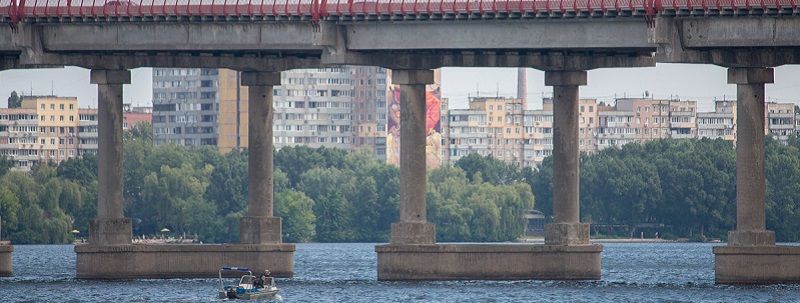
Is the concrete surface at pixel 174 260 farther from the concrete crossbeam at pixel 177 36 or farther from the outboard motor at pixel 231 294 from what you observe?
the outboard motor at pixel 231 294

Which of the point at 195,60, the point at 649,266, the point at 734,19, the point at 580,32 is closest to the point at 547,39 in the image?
the point at 580,32

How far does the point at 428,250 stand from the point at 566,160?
31.0ft

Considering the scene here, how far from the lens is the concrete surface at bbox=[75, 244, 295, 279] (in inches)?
5236

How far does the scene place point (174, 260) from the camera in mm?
135250

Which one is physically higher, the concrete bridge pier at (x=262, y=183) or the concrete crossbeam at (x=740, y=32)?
the concrete crossbeam at (x=740, y=32)

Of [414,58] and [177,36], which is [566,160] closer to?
[414,58]

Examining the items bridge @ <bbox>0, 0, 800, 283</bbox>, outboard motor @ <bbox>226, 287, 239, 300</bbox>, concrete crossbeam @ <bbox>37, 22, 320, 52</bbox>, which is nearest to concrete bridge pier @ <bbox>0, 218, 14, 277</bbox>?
bridge @ <bbox>0, 0, 800, 283</bbox>

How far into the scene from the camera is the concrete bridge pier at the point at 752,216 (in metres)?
121

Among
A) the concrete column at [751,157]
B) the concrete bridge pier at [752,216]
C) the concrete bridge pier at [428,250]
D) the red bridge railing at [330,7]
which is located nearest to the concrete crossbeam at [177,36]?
the red bridge railing at [330,7]

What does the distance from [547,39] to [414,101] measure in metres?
11.5

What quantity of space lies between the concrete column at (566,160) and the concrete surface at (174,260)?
1466cm

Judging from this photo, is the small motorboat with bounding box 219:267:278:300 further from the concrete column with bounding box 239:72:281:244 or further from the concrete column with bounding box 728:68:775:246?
the concrete column with bounding box 728:68:775:246

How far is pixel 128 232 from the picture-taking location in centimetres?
13438

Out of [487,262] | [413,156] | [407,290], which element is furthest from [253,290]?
[487,262]
